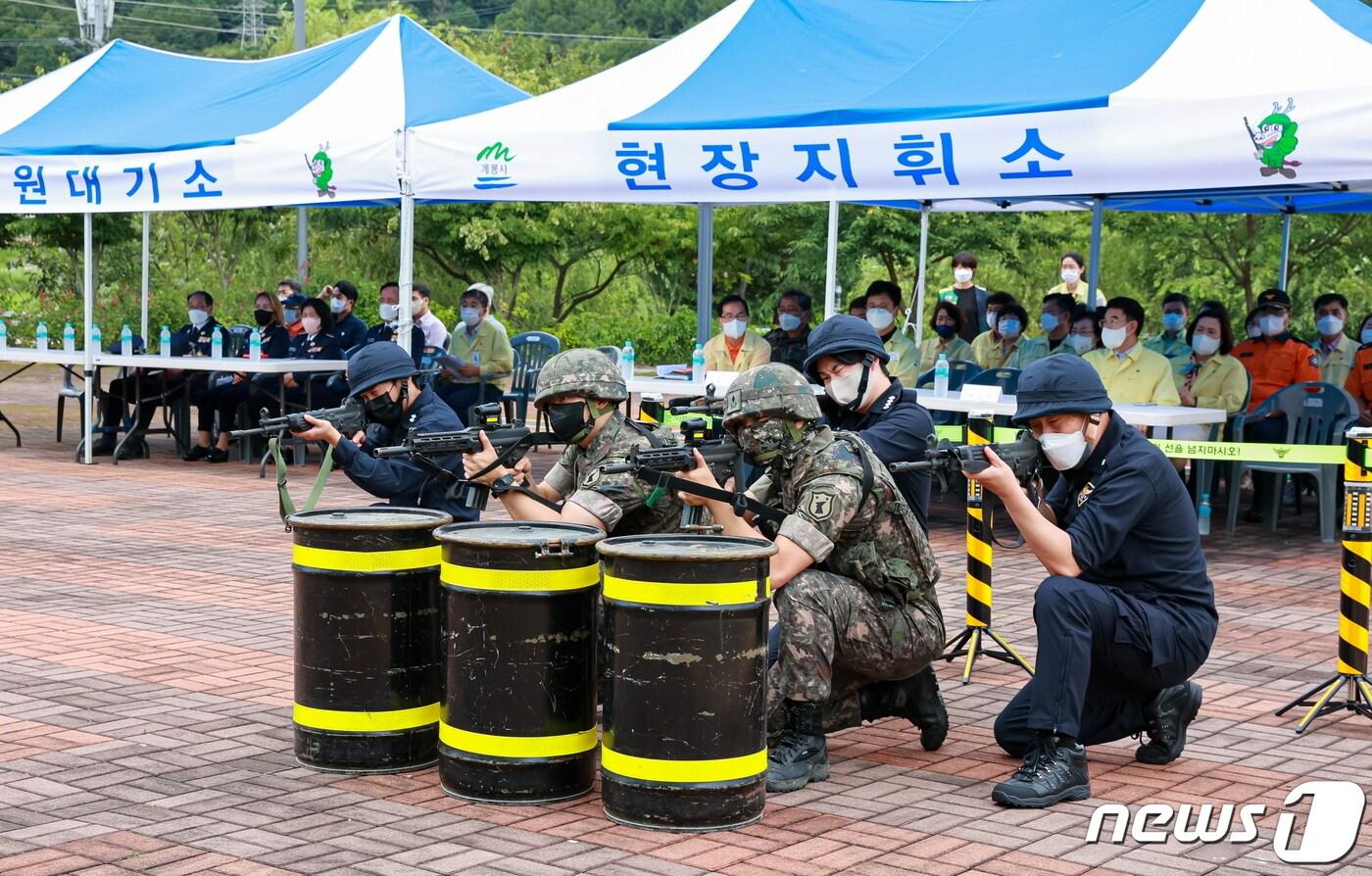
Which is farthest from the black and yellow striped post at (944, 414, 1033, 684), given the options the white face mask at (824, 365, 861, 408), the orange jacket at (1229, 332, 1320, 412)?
the orange jacket at (1229, 332, 1320, 412)

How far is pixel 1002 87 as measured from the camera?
1104cm

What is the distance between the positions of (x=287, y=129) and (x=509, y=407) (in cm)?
367

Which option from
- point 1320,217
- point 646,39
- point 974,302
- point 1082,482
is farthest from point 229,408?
point 646,39

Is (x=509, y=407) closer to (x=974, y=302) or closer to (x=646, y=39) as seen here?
(x=974, y=302)

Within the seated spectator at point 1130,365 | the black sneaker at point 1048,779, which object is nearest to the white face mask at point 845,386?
the black sneaker at point 1048,779

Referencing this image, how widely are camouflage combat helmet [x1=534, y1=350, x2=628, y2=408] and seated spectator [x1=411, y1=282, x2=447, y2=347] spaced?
943 centimetres

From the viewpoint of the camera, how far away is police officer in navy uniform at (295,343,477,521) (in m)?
6.96

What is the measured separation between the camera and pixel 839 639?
5859 millimetres

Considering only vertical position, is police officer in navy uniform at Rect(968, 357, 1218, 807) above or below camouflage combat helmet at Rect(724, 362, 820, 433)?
below

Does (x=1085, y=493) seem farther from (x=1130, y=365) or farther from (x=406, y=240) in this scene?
(x=406, y=240)

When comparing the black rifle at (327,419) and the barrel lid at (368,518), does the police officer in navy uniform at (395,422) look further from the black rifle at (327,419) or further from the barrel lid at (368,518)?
the barrel lid at (368,518)

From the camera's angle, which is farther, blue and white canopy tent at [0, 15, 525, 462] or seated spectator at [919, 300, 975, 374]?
Result: seated spectator at [919, 300, 975, 374]

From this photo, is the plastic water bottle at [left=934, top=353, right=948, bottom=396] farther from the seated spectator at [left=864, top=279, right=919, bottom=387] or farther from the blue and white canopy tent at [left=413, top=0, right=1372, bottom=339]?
the blue and white canopy tent at [left=413, top=0, right=1372, bottom=339]

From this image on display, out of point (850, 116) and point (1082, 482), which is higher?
point (850, 116)
